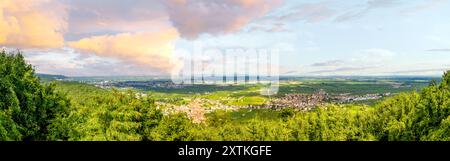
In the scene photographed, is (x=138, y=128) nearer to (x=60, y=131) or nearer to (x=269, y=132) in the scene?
(x=60, y=131)

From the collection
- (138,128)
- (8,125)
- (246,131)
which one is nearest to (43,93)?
(8,125)

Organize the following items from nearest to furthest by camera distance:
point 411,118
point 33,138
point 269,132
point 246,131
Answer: point 33,138 → point 411,118 → point 269,132 → point 246,131

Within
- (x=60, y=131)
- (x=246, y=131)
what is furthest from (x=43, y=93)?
(x=246, y=131)
